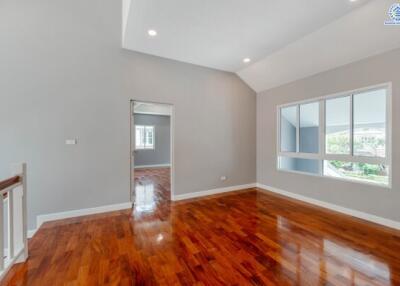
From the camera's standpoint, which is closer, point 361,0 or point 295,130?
point 361,0

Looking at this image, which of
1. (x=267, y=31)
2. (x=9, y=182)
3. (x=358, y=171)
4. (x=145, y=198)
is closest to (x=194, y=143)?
(x=145, y=198)

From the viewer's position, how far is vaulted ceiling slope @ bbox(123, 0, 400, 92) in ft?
7.83

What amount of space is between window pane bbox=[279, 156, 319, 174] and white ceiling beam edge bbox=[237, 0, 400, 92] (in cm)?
191

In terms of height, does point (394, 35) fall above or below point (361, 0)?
below

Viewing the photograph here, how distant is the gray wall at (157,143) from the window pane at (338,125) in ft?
23.5

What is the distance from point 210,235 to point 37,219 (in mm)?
2932

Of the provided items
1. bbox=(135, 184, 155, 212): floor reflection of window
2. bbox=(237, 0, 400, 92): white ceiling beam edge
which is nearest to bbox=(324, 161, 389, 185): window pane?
bbox=(237, 0, 400, 92): white ceiling beam edge

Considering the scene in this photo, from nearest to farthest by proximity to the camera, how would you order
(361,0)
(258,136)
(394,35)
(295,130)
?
(361,0) → (394,35) → (295,130) → (258,136)

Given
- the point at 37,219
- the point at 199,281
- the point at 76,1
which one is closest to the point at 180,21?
the point at 76,1

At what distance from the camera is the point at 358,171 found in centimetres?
321

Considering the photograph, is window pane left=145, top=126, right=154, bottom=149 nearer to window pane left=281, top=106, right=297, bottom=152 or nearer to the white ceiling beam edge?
the white ceiling beam edge

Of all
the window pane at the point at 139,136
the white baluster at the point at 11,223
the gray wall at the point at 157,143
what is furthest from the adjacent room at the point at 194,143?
the window pane at the point at 139,136

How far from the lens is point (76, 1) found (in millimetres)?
3010

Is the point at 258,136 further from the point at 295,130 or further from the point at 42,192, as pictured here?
the point at 42,192
